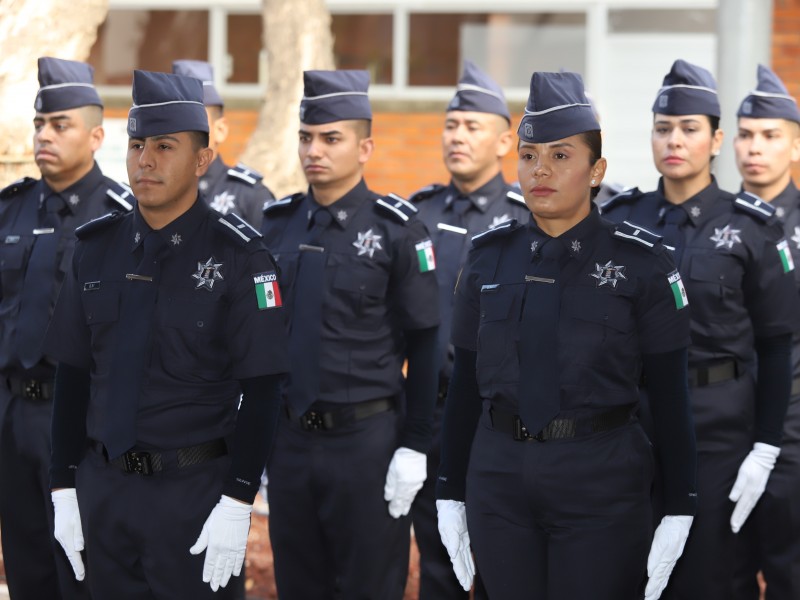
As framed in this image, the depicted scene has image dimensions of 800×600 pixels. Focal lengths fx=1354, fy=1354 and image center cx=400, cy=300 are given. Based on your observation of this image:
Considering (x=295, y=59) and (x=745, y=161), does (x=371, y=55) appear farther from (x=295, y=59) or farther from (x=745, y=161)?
(x=745, y=161)

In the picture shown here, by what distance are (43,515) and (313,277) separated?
4.94 feet

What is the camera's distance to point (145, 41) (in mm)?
12078

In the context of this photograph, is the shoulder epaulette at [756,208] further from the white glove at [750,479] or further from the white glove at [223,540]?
the white glove at [223,540]

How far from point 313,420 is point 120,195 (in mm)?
1331

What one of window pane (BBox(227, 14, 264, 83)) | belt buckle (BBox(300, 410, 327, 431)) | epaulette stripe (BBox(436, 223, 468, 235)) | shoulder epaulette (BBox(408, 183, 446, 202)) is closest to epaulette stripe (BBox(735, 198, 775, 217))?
epaulette stripe (BBox(436, 223, 468, 235))

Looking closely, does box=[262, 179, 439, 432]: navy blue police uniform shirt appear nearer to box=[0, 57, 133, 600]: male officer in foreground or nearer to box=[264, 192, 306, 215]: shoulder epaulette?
box=[264, 192, 306, 215]: shoulder epaulette

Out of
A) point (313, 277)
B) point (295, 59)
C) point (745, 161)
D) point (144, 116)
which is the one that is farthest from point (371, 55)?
point (144, 116)

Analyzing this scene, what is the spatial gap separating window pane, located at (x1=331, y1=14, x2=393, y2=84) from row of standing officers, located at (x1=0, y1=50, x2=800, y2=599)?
5893 millimetres

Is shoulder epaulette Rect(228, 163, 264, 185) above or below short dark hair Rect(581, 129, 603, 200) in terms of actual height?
below

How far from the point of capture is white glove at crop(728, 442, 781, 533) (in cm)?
541

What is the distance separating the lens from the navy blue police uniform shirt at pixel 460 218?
21.3 feet

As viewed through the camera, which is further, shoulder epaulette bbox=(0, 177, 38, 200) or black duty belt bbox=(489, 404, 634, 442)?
shoulder epaulette bbox=(0, 177, 38, 200)

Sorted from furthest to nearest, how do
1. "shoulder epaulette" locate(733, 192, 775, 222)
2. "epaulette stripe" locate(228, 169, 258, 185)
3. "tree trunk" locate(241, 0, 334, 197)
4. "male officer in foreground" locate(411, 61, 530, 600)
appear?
"tree trunk" locate(241, 0, 334, 197) < "epaulette stripe" locate(228, 169, 258, 185) < "male officer in foreground" locate(411, 61, 530, 600) < "shoulder epaulette" locate(733, 192, 775, 222)

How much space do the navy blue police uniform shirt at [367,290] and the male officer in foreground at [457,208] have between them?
0.52 m
